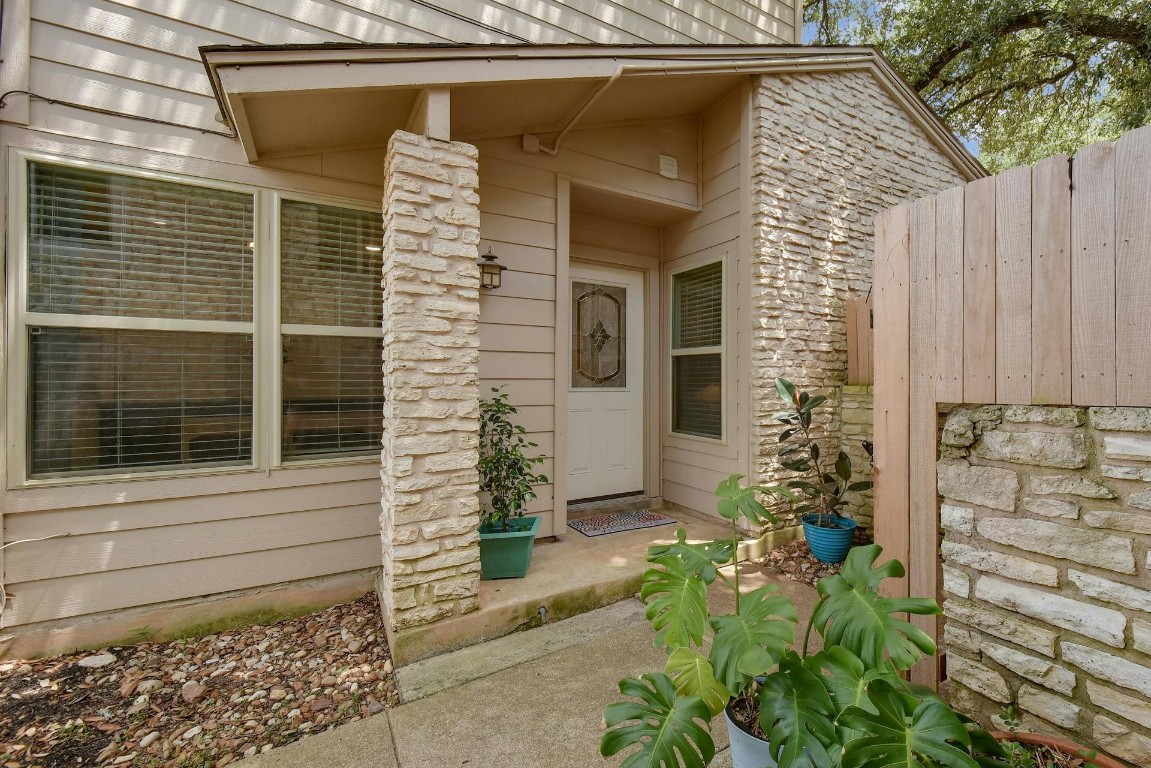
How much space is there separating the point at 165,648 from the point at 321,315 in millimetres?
1762

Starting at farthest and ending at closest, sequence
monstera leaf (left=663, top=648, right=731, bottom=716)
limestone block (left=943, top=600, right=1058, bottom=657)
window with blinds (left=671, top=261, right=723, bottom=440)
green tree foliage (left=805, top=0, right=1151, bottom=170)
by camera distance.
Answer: green tree foliage (left=805, top=0, right=1151, bottom=170), window with blinds (left=671, top=261, right=723, bottom=440), limestone block (left=943, top=600, right=1058, bottom=657), monstera leaf (left=663, top=648, right=731, bottom=716)

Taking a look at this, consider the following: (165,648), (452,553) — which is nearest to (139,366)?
(165,648)

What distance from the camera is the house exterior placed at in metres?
2.22

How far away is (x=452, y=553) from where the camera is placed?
232 cm

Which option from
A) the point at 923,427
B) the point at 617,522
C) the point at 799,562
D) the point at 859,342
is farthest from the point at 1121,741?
the point at 859,342

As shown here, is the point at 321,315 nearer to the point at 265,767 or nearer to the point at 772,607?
the point at 265,767

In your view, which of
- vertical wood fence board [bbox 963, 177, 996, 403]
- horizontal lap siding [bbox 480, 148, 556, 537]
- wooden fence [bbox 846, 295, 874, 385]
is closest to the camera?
vertical wood fence board [bbox 963, 177, 996, 403]

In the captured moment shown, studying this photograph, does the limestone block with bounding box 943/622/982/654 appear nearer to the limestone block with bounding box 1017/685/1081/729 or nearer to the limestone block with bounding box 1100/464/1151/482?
the limestone block with bounding box 1017/685/1081/729

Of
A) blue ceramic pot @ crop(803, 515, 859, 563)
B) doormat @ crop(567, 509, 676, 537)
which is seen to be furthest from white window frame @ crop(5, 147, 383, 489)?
blue ceramic pot @ crop(803, 515, 859, 563)

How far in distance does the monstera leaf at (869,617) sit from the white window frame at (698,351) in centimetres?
232

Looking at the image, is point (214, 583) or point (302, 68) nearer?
point (302, 68)

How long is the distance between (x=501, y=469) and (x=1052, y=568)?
2302mm

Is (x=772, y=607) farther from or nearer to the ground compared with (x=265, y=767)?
farther from the ground

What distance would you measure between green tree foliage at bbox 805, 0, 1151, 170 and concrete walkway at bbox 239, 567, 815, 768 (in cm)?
809
